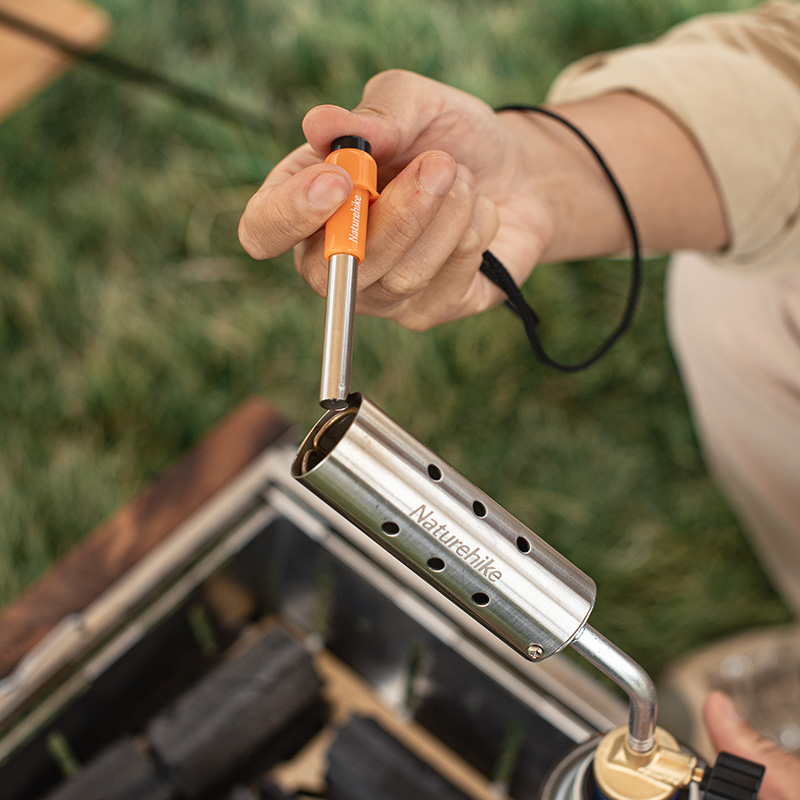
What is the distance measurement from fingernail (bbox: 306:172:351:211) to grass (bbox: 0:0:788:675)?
86cm

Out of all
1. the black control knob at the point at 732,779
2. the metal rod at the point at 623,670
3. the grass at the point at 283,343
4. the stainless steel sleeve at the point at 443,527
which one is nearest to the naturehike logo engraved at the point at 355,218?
the stainless steel sleeve at the point at 443,527

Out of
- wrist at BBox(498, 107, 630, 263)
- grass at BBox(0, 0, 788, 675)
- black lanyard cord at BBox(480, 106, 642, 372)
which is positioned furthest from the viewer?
grass at BBox(0, 0, 788, 675)

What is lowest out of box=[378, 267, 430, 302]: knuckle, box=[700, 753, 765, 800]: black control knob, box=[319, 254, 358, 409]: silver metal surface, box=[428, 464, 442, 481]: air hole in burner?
box=[700, 753, 765, 800]: black control knob

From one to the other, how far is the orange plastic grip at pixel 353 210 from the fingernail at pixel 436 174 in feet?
0.10

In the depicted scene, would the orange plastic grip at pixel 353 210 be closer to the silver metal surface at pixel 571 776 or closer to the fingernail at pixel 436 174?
the fingernail at pixel 436 174

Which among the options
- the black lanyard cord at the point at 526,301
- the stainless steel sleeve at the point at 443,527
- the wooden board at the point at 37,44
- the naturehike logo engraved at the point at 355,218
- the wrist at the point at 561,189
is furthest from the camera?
the wooden board at the point at 37,44

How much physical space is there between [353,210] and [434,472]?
18 centimetres

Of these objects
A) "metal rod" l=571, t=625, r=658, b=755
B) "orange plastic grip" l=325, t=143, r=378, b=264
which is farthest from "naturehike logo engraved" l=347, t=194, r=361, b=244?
"metal rod" l=571, t=625, r=658, b=755

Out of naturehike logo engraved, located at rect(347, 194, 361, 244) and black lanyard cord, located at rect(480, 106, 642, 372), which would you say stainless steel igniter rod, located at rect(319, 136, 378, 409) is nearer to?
naturehike logo engraved, located at rect(347, 194, 361, 244)

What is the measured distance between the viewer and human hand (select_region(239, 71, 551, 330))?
49cm

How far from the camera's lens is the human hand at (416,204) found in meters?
0.49

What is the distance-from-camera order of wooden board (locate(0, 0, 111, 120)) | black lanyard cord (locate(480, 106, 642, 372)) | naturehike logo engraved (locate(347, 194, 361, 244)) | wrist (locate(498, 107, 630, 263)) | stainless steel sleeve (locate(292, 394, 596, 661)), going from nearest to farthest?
stainless steel sleeve (locate(292, 394, 596, 661))
naturehike logo engraved (locate(347, 194, 361, 244))
black lanyard cord (locate(480, 106, 642, 372))
wrist (locate(498, 107, 630, 263))
wooden board (locate(0, 0, 111, 120))

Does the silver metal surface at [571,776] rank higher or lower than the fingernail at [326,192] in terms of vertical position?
lower

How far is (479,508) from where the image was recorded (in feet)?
1.28
